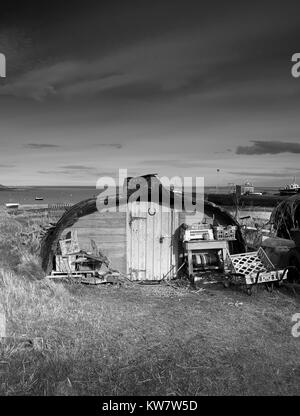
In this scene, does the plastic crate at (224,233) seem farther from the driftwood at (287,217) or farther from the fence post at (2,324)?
the fence post at (2,324)

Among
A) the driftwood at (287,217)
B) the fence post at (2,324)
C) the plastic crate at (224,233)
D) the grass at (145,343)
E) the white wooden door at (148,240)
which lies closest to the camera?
the grass at (145,343)

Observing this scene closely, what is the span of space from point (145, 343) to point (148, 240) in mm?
5930

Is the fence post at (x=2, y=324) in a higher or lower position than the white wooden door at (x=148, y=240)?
lower

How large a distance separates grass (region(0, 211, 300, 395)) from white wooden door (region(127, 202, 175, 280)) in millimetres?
2210

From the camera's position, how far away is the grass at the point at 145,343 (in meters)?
5.61

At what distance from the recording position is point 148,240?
12.8m

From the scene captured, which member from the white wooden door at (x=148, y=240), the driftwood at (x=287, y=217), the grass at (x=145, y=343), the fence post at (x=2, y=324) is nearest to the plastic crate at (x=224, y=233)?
the white wooden door at (x=148, y=240)

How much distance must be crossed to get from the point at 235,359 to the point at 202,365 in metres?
0.68

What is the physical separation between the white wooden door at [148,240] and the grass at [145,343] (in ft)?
7.25

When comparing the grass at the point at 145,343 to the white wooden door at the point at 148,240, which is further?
the white wooden door at the point at 148,240

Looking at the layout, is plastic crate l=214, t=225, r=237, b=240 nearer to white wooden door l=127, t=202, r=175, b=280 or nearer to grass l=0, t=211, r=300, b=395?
white wooden door l=127, t=202, r=175, b=280

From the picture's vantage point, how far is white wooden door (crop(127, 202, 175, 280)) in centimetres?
1273

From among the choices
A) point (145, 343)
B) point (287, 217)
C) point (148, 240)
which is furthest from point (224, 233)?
point (145, 343)
